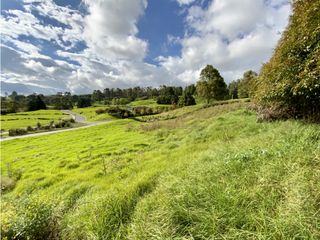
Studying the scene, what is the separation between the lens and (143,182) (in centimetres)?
600

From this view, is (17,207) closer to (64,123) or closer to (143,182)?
(143,182)

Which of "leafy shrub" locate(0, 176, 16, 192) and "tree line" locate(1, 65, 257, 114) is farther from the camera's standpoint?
"tree line" locate(1, 65, 257, 114)

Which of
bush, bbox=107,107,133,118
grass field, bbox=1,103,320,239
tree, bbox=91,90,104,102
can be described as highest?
tree, bbox=91,90,104,102

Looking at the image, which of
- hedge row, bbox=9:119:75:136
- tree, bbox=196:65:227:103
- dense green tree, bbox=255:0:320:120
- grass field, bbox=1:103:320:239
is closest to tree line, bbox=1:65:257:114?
tree, bbox=196:65:227:103

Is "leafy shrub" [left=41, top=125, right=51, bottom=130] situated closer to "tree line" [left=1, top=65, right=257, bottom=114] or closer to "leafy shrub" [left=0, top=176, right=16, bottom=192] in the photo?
"tree line" [left=1, top=65, right=257, bottom=114]

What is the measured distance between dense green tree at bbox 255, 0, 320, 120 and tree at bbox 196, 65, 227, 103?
1266 inches

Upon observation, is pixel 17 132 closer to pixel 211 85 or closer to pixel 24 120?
pixel 24 120

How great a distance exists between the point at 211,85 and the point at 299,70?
117ft

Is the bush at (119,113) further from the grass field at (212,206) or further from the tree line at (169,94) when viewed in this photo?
the grass field at (212,206)

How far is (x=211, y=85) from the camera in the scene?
43438 millimetres

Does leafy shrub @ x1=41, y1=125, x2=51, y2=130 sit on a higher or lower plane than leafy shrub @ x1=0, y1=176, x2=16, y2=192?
lower

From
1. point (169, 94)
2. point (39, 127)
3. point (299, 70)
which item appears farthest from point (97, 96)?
point (299, 70)

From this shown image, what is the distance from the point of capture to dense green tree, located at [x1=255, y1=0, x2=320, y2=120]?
7629 mm

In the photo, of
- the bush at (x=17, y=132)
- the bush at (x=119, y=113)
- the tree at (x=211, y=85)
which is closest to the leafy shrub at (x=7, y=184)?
the bush at (x=17, y=132)
